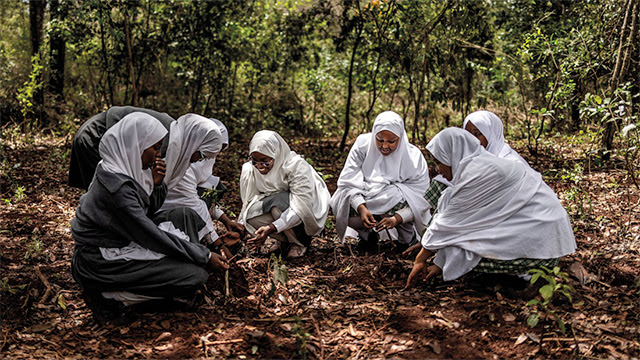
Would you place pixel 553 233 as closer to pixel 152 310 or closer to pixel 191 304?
pixel 191 304

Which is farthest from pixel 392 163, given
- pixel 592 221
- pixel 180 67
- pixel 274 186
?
pixel 180 67

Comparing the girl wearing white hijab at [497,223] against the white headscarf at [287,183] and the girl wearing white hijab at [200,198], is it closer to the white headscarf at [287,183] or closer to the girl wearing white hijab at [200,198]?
the white headscarf at [287,183]

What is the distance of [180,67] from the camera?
8.50m

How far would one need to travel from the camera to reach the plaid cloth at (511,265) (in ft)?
10.8

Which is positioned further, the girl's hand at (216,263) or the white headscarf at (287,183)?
the white headscarf at (287,183)

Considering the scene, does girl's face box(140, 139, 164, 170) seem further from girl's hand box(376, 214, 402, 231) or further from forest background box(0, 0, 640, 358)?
girl's hand box(376, 214, 402, 231)

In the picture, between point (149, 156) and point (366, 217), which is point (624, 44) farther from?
point (149, 156)

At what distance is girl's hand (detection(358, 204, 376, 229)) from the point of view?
4.25 m

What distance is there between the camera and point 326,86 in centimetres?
923

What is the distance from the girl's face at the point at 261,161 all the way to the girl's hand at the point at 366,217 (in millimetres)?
894

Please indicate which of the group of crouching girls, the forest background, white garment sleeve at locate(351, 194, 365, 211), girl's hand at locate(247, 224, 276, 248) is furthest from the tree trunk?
white garment sleeve at locate(351, 194, 365, 211)

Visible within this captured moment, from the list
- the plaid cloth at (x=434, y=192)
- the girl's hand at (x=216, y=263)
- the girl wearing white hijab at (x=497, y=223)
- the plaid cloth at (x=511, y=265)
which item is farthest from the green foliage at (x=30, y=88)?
the plaid cloth at (x=511, y=265)

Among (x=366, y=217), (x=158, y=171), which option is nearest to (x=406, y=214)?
(x=366, y=217)

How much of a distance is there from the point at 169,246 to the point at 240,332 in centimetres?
69
